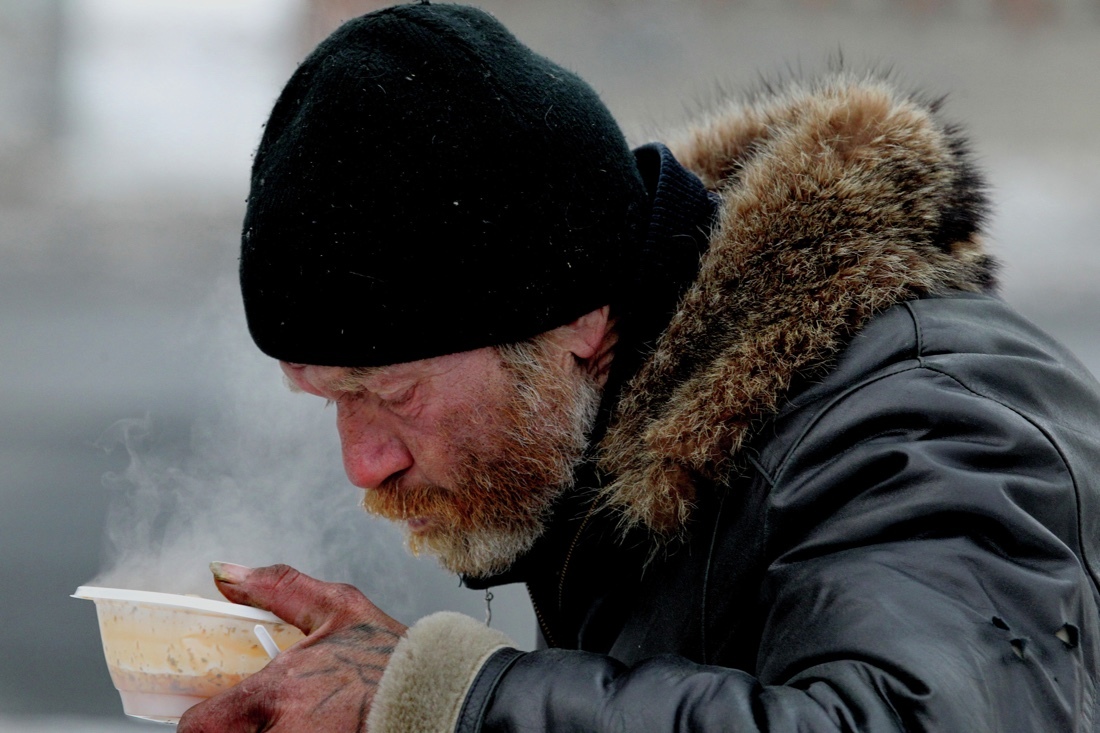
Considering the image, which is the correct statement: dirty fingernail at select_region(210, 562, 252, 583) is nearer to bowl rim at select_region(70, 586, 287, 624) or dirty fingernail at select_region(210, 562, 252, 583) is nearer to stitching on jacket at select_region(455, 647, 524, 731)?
bowl rim at select_region(70, 586, 287, 624)

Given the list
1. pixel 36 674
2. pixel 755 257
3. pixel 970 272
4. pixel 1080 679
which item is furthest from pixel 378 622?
pixel 36 674

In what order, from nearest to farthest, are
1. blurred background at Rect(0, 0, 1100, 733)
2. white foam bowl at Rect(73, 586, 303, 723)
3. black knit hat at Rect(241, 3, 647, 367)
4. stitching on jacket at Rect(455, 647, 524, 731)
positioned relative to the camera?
stitching on jacket at Rect(455, 647, 524, 731) < white foam bowl at Rect(73, 586, 303, 723) < black knit hat at Rect(241, 3, 647, 367) < blurred background at Rect(0, 0, 1100, 733)

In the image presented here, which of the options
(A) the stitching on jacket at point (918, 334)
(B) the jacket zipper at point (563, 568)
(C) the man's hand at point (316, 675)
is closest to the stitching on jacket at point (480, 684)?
(C) the man's hand at point (316, 675)

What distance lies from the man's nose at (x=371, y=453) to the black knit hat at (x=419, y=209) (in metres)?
0.15

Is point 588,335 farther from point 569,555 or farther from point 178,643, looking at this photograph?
point 178,643

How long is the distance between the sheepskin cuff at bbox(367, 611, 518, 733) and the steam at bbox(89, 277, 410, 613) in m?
0.61

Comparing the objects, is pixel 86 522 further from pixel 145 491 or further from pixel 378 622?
pixel 378 622

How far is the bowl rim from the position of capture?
1539 millimetres

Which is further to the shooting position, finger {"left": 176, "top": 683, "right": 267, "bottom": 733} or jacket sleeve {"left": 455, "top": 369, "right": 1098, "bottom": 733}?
finger {"left": 176, "top": 683, "right": 267, "bottom": 733}

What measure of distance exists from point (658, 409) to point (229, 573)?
2.35 feet

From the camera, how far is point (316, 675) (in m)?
1.44

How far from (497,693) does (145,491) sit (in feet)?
3.83

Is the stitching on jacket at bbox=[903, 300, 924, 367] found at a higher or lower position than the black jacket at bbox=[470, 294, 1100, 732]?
higher

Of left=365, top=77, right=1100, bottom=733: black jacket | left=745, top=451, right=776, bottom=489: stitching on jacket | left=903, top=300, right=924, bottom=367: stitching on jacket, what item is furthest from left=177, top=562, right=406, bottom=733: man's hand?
left=903, top=300, right=924, bottom=367: stitching on jacket
